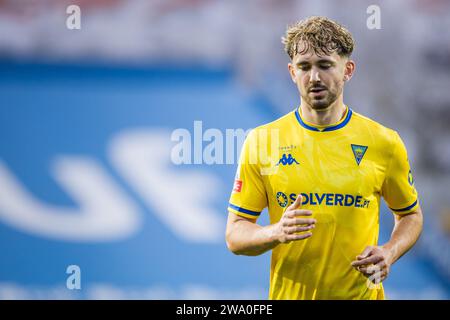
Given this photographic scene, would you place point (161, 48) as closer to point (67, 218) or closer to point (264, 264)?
point (67, 218)

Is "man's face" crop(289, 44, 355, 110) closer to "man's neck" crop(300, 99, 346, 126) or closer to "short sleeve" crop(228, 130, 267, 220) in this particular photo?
"man's neck" crop(300, 99, 346, 126)

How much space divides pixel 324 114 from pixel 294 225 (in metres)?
0.57

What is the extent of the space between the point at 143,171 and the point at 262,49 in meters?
1.28

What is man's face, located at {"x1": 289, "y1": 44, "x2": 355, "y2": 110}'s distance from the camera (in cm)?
280

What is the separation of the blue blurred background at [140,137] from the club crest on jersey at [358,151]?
2298 mm

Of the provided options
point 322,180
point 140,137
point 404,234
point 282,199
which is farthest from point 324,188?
point 140,137

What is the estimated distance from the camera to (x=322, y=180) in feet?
9.49

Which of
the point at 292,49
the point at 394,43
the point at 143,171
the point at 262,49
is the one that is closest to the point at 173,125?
the point at 143,171

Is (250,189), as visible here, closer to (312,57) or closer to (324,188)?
(324,188)

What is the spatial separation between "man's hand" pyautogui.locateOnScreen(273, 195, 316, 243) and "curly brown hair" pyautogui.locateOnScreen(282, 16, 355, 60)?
0.61 m

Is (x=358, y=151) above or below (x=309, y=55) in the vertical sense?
below

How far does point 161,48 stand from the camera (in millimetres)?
5414
